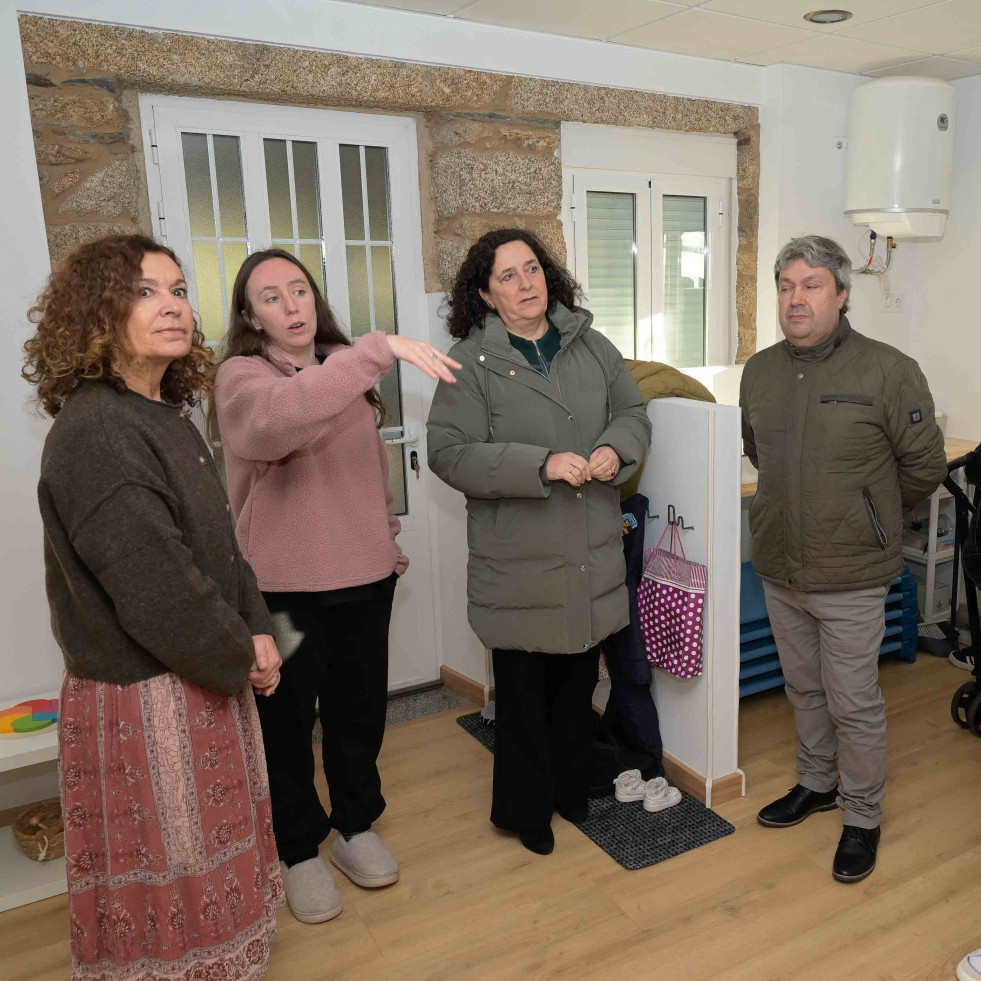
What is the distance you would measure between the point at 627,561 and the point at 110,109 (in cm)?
186

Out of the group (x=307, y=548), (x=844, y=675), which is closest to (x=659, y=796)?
(x=844, y=675)

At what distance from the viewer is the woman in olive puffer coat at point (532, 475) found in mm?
2123

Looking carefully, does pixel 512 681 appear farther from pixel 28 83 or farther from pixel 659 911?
pixel 28 83

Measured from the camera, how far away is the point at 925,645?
3.50 metres

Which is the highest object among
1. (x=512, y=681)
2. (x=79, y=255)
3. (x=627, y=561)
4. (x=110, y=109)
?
(x=110, y=109)

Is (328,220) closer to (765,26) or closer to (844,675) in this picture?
(765,26)

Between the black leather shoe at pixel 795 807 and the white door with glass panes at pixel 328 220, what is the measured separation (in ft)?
4.43

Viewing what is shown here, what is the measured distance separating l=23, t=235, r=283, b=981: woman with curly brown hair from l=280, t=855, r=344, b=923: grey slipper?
501 mm

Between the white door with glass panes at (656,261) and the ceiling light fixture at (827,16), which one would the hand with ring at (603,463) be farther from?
the ceiling light fixture at (827,16)

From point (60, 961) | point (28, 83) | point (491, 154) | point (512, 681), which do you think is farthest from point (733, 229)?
point (60, 961)

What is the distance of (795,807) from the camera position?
237 cm

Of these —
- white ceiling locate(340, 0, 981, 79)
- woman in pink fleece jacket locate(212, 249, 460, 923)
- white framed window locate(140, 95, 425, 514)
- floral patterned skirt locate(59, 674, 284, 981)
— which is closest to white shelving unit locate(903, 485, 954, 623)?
white ceiling locate(340, 0, 981, 79)

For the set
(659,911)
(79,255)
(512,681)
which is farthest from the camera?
(512,681)

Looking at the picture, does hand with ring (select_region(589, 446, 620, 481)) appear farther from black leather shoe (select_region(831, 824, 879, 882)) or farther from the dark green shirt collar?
black leather shoe (select_region(831, 824, 879, 882))
